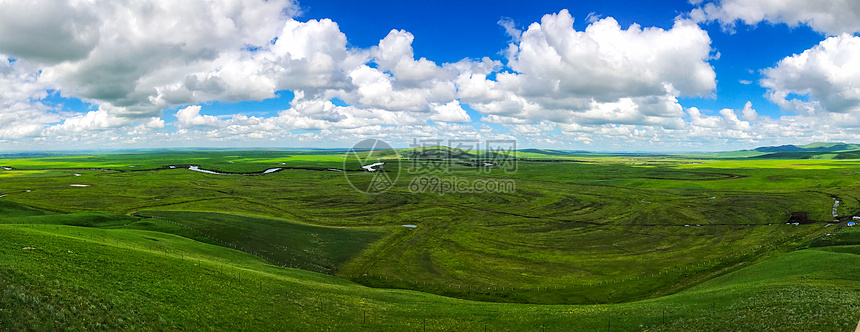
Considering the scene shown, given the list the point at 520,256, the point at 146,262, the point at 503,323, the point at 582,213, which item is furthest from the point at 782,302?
the point at 582,213

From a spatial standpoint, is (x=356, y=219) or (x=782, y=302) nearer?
(x=782, y=302)

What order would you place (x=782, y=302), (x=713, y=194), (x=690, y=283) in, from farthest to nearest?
(x=713, y=194) → (x=690, y=283) → (x=782, y=302)

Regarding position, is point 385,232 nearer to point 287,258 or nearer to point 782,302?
point 287,258

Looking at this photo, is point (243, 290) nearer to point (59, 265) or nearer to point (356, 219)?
point (59, 265)

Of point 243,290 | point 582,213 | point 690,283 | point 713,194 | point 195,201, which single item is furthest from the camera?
point 713,194

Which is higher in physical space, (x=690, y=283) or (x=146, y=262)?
(x=146, y=262)

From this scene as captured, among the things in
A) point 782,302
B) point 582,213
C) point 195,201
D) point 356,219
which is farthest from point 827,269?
point 195,201

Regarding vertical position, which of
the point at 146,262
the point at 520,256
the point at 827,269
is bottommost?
the point at 520,256
